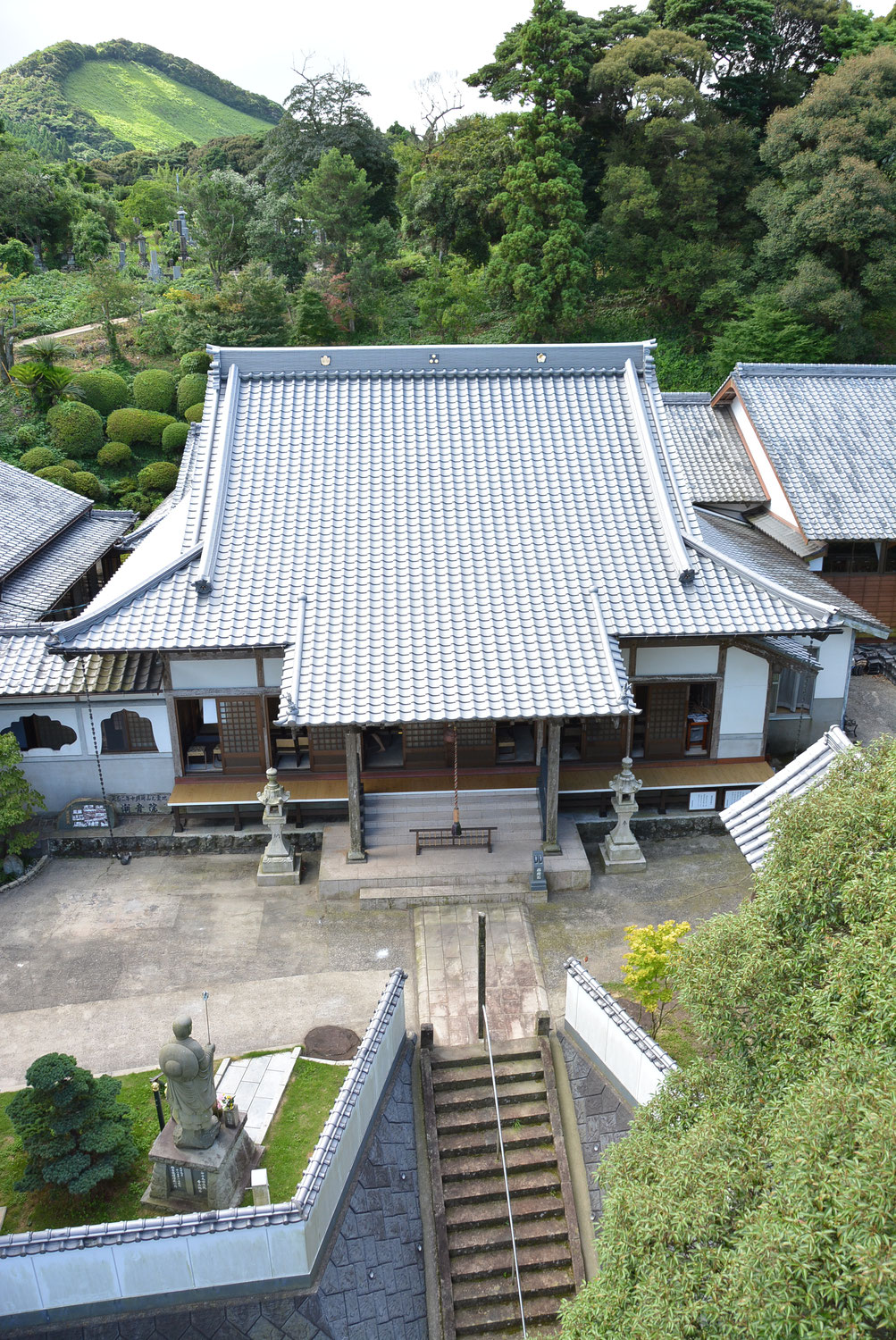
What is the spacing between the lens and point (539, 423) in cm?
2023

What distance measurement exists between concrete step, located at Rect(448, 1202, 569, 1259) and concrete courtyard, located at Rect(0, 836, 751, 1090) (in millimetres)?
3053

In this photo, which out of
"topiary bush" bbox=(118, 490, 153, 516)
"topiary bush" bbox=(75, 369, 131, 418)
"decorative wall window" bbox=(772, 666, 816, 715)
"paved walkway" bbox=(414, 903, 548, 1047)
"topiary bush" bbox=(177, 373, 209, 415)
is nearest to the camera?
"paved walkway" bbox=(414, 903, 548, 1047)

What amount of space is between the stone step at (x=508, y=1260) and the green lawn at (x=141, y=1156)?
7.73 ft

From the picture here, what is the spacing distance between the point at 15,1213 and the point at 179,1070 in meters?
3.32

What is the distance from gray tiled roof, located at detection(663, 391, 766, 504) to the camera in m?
27.1

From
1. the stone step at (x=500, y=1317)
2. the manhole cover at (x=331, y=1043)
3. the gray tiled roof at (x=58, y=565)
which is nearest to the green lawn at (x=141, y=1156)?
the manhole cover at (x=331, y=1043)

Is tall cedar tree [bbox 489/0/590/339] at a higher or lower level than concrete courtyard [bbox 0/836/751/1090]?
higher

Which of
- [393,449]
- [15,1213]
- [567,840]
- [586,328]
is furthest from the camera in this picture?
[586,328]

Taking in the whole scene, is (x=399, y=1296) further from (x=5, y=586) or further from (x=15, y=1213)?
(x=5, y=586)

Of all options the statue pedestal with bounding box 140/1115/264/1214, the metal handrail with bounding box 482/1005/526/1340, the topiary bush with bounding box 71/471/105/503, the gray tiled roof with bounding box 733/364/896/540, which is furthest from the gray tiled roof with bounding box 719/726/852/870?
the topiary bush with bounding box 71/471/105/503

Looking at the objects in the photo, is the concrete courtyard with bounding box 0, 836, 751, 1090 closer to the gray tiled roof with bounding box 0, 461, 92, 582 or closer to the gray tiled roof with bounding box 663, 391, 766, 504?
the gray tiled roof with bounding box 0, 461, 92, 582

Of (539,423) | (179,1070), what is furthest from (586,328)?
(179,1070)

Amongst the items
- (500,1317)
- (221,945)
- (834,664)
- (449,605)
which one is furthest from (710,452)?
(500,1317)

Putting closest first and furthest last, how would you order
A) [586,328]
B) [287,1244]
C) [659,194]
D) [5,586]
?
[287,1244], [5,586], [659,194], [586,328]
